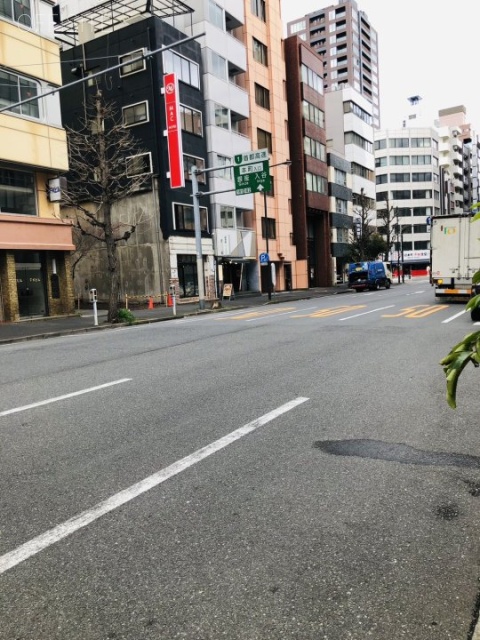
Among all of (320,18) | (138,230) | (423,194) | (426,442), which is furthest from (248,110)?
(320,18)

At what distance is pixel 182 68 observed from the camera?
3359 cm

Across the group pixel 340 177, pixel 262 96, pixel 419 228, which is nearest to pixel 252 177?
pixel 262 96

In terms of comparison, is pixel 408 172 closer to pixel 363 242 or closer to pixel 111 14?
pixel 363 242

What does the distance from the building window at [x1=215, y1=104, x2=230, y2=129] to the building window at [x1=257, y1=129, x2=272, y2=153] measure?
5.16 metres

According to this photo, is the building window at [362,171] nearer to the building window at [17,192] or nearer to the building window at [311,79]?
the building window at [311,79]

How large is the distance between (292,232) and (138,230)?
1899cm

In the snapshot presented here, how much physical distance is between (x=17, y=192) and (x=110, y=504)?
21727 mm

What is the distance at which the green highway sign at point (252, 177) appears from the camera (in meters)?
27.1

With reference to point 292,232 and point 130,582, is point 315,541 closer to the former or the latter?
point 130,582

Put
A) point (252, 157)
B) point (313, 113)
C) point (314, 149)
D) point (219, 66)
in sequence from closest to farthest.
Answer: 1. point (252, 157)
2. point (219, 66)
3. point (313, 113)
4. point (314, 149)

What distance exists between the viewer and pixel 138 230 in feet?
107

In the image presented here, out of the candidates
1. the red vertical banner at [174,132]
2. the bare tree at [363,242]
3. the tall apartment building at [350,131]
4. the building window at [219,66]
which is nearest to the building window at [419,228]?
the tall apartment building at [350,131]

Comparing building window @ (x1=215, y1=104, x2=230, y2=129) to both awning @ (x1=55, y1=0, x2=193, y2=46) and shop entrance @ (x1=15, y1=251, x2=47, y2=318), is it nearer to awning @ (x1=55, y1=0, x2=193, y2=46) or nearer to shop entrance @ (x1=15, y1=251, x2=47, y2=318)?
awning @ (x1=55, y1=0, x2=193, y2=46)

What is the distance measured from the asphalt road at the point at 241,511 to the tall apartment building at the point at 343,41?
11112 centimetres
